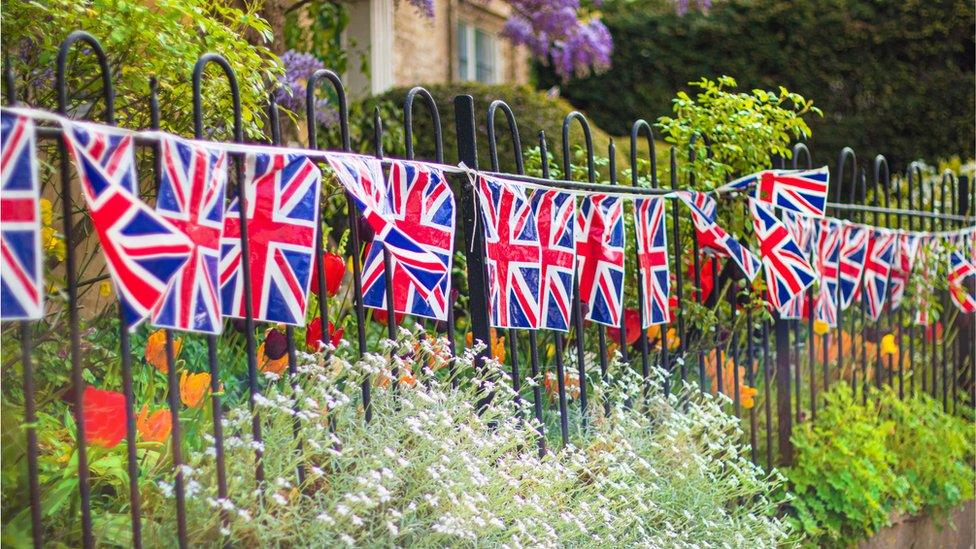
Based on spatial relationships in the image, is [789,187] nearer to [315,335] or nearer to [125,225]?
[315,335]

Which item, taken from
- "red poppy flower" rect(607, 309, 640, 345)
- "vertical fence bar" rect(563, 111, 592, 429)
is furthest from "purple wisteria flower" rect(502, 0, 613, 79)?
"vertical fence bar" rect(563, 111, 592, 429)

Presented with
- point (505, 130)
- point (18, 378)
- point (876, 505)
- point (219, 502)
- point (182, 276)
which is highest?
point (505, 130)

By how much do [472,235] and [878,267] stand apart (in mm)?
2974

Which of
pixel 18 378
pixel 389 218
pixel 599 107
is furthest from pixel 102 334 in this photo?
pixel 599 107

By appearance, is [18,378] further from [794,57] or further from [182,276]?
[794,57]

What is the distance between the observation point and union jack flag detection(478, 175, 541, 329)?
3.30 m

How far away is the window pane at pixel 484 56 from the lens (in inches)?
474

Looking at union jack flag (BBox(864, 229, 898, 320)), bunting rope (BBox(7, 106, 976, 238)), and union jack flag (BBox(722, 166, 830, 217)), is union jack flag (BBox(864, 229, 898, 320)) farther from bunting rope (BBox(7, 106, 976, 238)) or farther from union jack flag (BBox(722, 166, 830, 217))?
union jack flag (BBox(722, 166, 830, 217))

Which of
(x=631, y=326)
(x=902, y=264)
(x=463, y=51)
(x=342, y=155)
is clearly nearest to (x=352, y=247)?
(x=342, y=155)

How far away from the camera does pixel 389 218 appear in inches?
113

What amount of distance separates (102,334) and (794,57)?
34.0 ft

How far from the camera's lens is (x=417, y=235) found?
3.00m

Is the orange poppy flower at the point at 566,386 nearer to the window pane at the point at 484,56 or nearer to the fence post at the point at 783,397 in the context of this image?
the fence post at the point at 783,397

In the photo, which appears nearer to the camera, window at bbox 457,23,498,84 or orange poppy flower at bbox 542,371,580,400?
orange poppy flower at bbox 542,371,580,400
